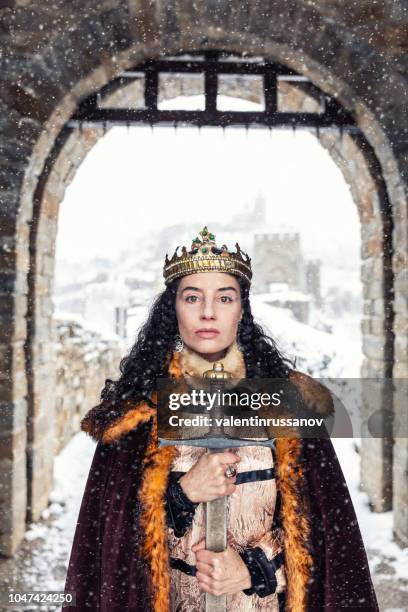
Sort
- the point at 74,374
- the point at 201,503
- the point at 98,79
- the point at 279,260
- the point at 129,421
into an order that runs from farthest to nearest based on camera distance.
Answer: the point at 279,260
the point at 74,374
the point at 98,79
the point at 129,421
the point at 201,503

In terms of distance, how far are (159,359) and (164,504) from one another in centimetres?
51

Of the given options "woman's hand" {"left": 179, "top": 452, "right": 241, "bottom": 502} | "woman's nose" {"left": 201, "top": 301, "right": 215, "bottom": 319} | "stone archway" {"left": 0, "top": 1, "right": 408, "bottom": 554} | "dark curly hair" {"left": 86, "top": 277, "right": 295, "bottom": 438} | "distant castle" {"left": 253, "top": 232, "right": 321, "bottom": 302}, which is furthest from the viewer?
"distant castle" {"left": 253, "top": 232, "right": 321, "bottom": 302}

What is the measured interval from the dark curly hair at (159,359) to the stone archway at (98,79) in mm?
2209

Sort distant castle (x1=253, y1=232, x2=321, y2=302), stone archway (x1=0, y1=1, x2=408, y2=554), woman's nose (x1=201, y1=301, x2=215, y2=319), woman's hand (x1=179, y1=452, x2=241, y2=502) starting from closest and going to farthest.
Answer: woman's hand (x1=179, y1=452, x2=241, y2=502) → woman's nose (x1=201, y1=301, x2=215, y2=319) → stone archway (x1=0, y1=1, x2=408, y2=554) → distant castle (x1=253, y1=232, x2=321, y2=302)

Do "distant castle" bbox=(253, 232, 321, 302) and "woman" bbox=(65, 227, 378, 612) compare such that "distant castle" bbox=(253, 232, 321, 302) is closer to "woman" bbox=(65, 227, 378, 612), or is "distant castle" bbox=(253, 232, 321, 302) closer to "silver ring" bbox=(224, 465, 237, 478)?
"woman" bbox=(65, 227, 378, 612)

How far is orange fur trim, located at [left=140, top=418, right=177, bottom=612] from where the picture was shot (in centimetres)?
165

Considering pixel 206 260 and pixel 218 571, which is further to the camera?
pixel 206 260

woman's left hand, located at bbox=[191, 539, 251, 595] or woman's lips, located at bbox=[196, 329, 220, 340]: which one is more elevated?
woman's lips, located at bbox=[196, 329, 220, 340]

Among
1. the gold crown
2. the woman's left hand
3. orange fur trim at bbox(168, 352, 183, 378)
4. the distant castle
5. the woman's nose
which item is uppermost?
the distant castle

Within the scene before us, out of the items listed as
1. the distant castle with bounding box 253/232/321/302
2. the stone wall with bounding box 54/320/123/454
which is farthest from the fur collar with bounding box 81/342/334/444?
the distant castle with bounding box 253/232/321/302

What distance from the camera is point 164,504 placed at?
165 centimetres

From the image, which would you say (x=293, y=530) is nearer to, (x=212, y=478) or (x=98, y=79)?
(x=212, y=478)

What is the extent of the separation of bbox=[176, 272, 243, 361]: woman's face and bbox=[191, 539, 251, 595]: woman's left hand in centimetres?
61

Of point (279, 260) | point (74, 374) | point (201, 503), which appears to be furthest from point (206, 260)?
point (279, 260)
